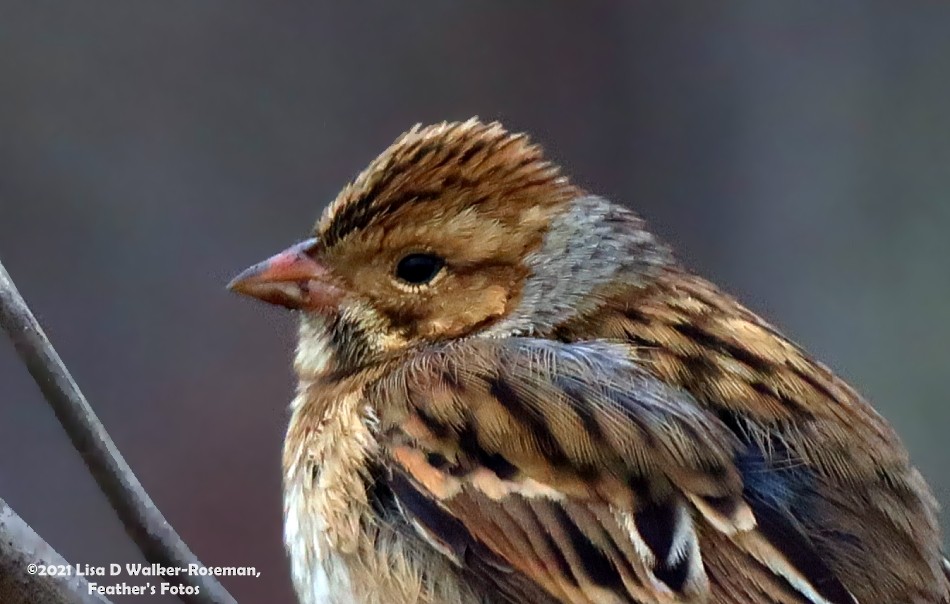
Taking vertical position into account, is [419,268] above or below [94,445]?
above

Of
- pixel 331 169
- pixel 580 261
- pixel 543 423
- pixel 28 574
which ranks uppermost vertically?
pixel 331 169

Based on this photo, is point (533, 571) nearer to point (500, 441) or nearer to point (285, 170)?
point (500, 441)

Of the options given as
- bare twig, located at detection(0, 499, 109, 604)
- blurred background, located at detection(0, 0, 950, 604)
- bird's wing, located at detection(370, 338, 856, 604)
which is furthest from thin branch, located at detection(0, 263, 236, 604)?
blurred background, located at detection(0, 0, 950, 604)

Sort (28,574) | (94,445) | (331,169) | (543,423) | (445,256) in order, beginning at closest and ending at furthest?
(28,574), (94,445), (543,423), (445,256), (331,169)

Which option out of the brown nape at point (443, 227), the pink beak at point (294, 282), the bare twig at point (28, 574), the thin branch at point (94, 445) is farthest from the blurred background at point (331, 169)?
the bare twig at point (28, 574)

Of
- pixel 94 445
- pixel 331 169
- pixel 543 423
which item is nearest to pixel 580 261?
pixel 543 423

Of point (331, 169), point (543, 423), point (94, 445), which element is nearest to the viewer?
point (94, 445)

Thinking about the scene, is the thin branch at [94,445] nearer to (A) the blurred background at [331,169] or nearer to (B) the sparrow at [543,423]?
(B) the sparrow at [543,423]

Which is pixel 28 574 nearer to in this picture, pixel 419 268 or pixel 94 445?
pixel 94 445

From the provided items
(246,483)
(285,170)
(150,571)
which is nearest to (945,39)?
(285,170)

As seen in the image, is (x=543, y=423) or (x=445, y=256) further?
(x=445, y=256)
